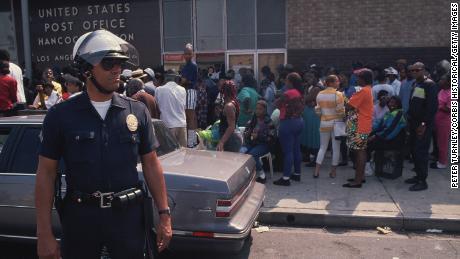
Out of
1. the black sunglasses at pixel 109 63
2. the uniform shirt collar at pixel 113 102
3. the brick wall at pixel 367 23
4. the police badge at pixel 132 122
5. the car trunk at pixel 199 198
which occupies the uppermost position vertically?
the brick wall at pixel 367 23

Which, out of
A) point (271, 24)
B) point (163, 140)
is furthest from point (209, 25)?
point (163, 140)

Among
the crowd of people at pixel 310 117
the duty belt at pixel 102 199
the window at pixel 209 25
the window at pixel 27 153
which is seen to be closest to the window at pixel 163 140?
the window at pixel 27 153

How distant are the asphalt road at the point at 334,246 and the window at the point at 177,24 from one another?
8.41 meters

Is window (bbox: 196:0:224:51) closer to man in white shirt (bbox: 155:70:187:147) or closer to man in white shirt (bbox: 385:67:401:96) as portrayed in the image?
man in white shirt (bbox: 385:67:401:96)

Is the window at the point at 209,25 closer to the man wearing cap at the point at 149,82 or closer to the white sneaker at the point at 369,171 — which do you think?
the man wearing cap at the point at 149,82

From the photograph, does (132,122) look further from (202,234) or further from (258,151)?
(258,151)

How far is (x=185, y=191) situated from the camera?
3738 mm

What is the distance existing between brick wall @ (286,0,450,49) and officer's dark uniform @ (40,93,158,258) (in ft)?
31.9

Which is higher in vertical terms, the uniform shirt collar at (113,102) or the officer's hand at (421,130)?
the uniform shirt collar at (113,102)

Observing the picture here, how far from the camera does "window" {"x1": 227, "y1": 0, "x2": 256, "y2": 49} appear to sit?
12.2 meters

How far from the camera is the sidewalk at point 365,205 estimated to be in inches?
212

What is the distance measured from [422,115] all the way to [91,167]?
5.11 meters

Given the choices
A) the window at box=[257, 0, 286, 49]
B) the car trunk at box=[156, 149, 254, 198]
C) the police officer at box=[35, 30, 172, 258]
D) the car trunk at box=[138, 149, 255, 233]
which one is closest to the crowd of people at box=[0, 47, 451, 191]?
the car trunk at box=[156, 149, 254, 198]

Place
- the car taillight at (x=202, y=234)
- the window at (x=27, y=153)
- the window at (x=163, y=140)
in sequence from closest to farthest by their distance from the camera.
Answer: the car taillight at (x=202, y=234)
the window at (x=27, y=153)
the window at (x=163, y=140)
